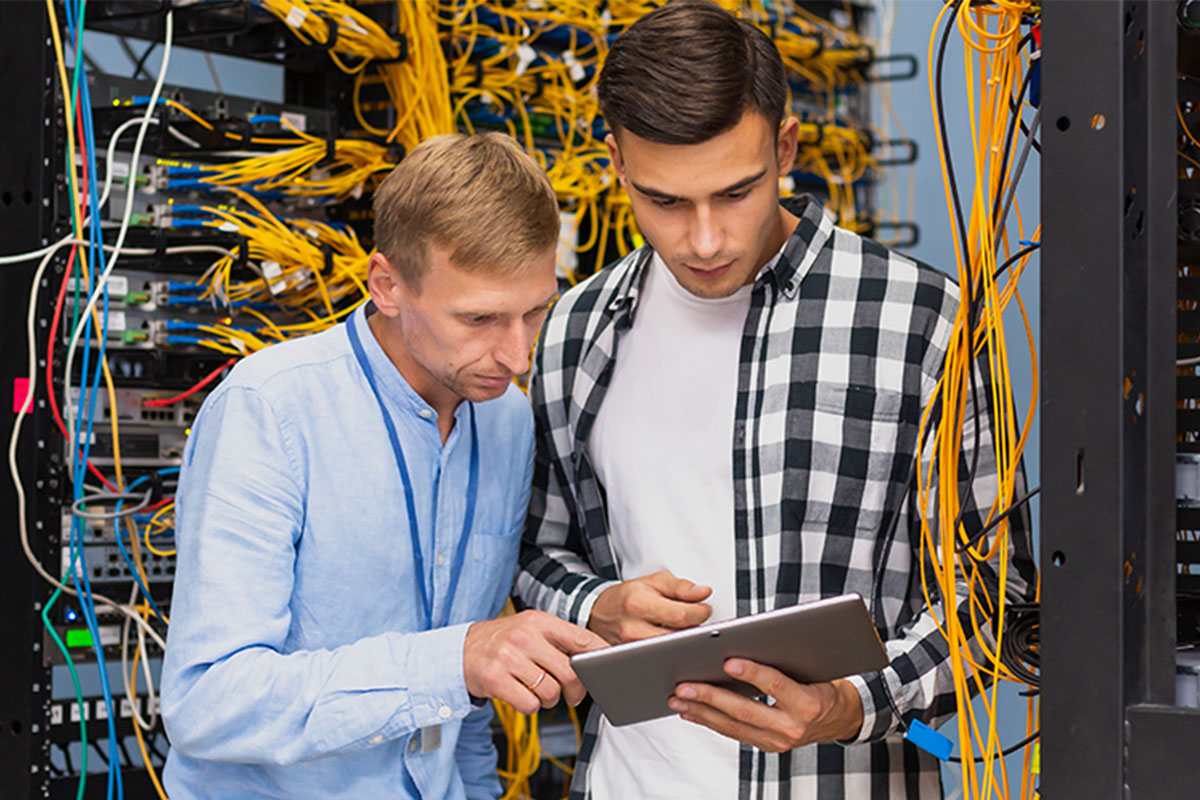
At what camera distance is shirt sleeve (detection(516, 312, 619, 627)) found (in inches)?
57.9

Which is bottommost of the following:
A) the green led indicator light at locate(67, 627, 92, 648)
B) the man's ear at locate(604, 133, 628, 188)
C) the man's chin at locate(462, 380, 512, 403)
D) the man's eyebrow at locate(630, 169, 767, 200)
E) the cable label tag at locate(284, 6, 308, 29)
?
the green led indicator light at locate(67, 627, 92, 648)

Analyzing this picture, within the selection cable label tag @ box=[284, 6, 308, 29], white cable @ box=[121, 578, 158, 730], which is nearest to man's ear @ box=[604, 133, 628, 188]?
cable label tag @ box=[284, 6, 308, 29]

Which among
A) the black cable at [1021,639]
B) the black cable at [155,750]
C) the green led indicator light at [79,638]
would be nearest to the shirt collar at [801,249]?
the black cable at [1021,639]

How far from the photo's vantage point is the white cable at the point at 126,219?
1796mm

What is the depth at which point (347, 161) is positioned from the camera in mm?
2113

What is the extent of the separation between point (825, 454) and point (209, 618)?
64 cm

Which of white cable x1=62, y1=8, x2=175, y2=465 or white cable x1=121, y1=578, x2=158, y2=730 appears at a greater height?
white cable x1=62, y1=8, x2=175, y2=465

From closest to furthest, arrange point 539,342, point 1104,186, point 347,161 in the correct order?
point 1104,186, point 539,342, point 347,161

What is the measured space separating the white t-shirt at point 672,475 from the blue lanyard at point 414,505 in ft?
0.53

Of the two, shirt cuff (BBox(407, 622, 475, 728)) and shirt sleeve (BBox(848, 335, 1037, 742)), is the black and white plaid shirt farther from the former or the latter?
shirt cuff (BBox(407, 622, 475, 728))

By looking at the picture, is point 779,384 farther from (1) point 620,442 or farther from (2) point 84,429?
(2) point 84,429

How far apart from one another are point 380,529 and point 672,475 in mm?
320

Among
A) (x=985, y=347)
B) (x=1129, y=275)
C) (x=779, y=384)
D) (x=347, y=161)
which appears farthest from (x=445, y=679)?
(x=347, y=161)

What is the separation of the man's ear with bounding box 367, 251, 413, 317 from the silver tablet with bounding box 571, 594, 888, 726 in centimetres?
44
